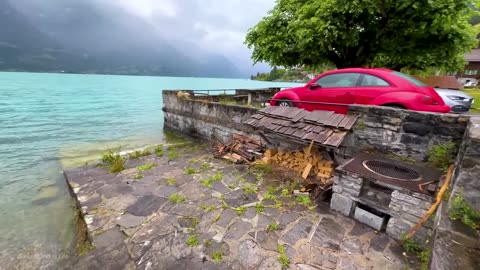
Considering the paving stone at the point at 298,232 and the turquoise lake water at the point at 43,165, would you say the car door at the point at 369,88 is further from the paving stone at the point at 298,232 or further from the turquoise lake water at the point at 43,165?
the turquoise lake water at the point at 43,165

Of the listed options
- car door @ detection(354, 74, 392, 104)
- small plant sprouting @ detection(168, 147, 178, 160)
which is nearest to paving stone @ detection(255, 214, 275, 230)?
car door @ detection(354, 74, 392, 104)

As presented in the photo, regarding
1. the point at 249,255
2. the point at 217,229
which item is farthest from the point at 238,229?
the point at 249,255

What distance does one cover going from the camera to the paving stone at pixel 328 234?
3.30 metres

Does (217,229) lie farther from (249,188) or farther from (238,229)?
(249,188)

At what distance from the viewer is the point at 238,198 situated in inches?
184

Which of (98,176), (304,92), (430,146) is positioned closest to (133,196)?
(98,176)

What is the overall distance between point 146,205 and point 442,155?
19.2ft

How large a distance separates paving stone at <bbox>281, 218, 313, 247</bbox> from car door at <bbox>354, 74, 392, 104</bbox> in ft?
11.3

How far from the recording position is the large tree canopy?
7793mm

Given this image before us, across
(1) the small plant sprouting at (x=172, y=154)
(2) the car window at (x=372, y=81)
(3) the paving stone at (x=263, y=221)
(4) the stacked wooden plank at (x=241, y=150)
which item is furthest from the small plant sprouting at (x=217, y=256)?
(2) the car window at (x=372, y=81)

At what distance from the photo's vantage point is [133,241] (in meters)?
3.45

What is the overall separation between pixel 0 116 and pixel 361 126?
23.3 metres

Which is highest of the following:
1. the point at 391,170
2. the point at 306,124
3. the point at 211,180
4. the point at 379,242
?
the point at 306,124

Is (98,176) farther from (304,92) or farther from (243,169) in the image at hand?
(304,92)
